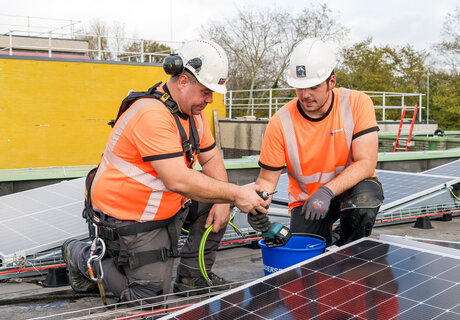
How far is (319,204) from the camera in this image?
3.64 metres

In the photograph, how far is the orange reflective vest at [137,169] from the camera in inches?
133

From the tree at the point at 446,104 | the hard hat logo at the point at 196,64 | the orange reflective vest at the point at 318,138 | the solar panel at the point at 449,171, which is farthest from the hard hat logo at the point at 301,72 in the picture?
the tree at the point at 446,104

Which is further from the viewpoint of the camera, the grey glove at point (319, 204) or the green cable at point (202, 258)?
the green cable at point (202, 258)

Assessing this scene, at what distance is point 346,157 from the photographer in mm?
4156

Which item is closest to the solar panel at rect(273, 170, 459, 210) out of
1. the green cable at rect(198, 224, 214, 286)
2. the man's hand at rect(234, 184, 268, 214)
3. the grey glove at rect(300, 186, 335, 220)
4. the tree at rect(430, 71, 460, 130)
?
the grey glove at rect(300, 186, 335, 220)

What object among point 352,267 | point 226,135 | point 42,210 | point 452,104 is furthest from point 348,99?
point 452,104

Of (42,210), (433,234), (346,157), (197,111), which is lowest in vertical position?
(433,234)

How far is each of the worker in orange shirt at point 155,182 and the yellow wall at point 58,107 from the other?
44.4ft

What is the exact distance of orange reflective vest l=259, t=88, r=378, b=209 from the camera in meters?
4.09

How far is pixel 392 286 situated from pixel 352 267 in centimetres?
34

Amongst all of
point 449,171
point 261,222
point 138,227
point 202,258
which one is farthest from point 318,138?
point 449,171

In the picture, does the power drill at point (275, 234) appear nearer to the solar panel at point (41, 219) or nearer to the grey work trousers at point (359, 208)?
the grey work trousers at point (359, 208)

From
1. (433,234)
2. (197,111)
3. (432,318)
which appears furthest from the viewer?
(433,234)

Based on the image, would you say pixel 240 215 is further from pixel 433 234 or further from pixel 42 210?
pixel 433 234
